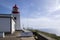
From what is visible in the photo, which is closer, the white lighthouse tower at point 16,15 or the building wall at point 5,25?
the building wall at point 5,25

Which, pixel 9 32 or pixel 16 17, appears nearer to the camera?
pixel 9 32

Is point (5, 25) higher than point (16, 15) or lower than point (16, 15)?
lower

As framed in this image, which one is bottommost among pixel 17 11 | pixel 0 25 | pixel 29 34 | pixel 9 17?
pixel 29 34

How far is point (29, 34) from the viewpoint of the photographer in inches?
638

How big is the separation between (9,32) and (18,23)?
11.0 m

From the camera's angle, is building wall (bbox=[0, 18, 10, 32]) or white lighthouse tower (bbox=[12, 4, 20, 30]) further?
white lighthouse tower (bbox=[12, 4, 20, 30])

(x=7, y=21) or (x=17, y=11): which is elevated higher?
(x=17, y=11)

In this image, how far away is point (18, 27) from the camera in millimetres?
30812

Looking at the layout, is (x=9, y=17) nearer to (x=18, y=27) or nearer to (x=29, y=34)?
(x=29, y=34)

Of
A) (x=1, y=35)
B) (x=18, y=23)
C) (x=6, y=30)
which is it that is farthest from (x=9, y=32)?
(x=18, y=23)

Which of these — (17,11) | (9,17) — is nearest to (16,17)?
(17,11)

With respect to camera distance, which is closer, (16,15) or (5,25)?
(5,25)

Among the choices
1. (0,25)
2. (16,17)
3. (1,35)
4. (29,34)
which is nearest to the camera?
(1,35)

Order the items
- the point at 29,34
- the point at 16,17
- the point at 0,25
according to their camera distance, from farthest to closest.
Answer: the point at 16,17
the point at 0,25
the point at 29,34
